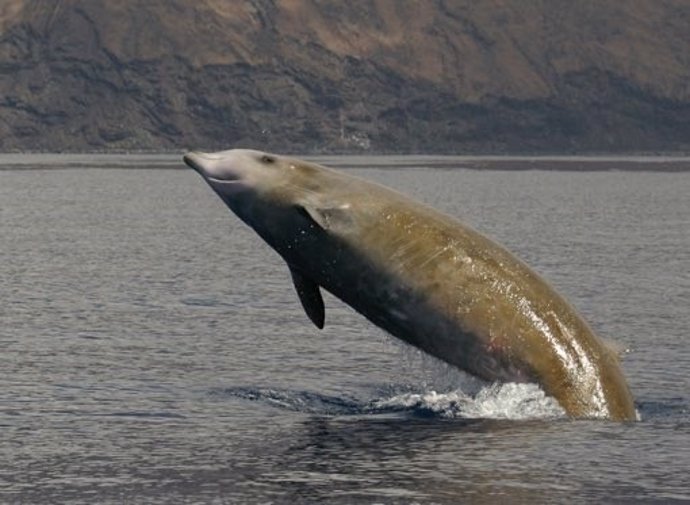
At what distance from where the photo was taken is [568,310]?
2327 cm

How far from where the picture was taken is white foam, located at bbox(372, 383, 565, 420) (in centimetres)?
2305

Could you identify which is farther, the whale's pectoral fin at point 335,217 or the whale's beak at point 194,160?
the whale's beak at point 194,160

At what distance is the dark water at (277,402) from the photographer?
19.6 m

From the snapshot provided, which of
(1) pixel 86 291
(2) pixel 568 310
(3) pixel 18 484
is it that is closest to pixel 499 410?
(2) pixel 568 310

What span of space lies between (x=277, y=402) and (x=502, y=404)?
181 inches

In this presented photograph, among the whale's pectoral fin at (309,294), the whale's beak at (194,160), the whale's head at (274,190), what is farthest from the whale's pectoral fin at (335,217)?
the whale's beak at (194,160)

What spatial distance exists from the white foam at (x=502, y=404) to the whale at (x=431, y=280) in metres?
0.15

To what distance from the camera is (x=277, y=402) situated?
26.3m

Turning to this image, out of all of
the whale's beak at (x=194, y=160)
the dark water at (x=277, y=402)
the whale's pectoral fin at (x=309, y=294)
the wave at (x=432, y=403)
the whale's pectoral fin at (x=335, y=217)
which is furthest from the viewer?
the whale's pectoral fin at (x=309, y=294)

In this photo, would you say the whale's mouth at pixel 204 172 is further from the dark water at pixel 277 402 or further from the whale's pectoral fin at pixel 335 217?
the dark water at pixel 277 402

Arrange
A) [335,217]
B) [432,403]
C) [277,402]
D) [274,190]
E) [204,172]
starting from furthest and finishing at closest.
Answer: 1. [277,402]
2. [432,403]
3. [204,172]
4. [274,190]
5. [335,217]

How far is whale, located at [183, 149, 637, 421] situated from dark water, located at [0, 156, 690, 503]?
1.66 feet

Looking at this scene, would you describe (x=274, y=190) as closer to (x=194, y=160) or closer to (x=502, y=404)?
(x=194, y=160)

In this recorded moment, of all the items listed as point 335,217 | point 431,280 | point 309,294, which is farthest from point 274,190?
point 431,280
